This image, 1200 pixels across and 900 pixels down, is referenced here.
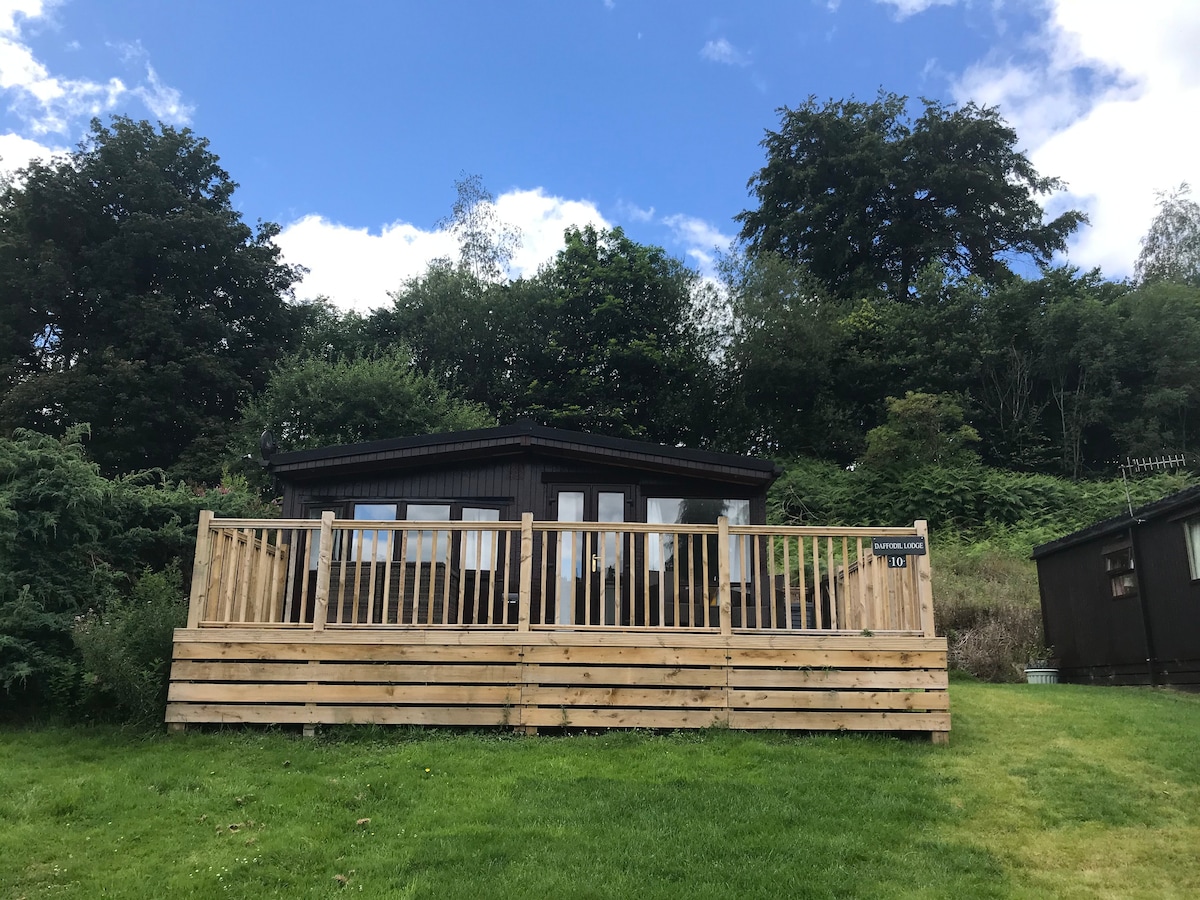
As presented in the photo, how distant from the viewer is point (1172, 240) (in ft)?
99.1

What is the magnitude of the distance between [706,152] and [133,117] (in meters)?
17.7

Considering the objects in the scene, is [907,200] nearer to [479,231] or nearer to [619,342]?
[619,342]

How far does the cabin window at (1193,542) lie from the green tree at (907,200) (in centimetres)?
2184

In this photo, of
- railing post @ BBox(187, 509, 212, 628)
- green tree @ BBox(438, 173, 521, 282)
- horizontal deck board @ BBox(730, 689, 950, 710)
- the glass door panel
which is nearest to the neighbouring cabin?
horizontal deck board @ BBox(730, 689, 950, 710)

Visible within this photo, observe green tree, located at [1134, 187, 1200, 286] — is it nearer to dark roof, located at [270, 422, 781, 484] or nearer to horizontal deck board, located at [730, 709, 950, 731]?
dark roof, located at [270, 422, 781, 484]

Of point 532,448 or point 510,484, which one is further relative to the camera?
point 510,484

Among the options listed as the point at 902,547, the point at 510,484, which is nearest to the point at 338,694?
the point at 510,484

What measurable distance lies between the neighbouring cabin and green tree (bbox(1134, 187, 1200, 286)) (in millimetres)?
21367

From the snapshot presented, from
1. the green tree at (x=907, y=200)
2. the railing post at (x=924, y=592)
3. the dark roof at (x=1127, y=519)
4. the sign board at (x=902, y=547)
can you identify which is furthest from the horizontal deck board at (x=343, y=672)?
the green tree at (x=907, y=200)

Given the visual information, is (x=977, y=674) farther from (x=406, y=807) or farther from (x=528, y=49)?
(x=528, y=49)

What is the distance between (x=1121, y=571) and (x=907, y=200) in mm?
23340

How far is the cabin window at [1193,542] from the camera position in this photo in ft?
32.1

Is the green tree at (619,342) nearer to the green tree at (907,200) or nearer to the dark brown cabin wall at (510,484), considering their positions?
the green tree at (907,200)

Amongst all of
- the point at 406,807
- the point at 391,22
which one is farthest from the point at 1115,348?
the point at 406,807
